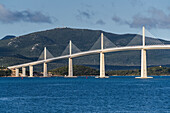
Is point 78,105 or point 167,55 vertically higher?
point 167,55

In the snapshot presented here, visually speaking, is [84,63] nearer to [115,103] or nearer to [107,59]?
[107,59]

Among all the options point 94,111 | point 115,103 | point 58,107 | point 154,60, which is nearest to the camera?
point 94,111

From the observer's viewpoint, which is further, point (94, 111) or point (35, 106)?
point (35, 106)

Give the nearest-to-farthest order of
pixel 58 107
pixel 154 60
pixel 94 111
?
pixel 94 111 < pixel 58 107 < pixel 154 60

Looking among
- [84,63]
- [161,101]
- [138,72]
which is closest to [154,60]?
[138,72]

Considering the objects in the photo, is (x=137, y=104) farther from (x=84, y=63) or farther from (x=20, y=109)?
(x=84, y=63)

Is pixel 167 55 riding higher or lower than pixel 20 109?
higher

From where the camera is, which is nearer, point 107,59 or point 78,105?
point 78,105

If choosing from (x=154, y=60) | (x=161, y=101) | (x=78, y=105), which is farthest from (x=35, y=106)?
(x=154, y=60)

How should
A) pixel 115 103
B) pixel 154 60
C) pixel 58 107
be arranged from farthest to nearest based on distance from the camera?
1. pixel 154 60
2. pixel 115 103
3. pixel 58 107
